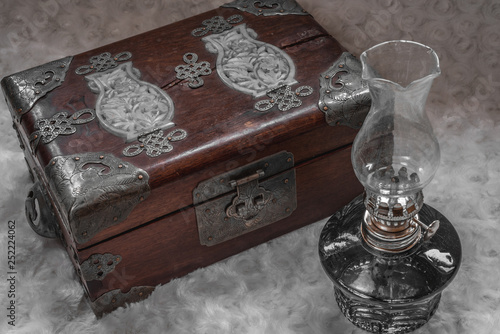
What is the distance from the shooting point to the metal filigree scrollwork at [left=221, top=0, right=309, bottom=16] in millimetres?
2281

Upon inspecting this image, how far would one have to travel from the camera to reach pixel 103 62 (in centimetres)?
219

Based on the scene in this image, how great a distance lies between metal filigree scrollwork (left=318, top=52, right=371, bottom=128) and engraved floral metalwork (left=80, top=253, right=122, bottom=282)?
0.59m

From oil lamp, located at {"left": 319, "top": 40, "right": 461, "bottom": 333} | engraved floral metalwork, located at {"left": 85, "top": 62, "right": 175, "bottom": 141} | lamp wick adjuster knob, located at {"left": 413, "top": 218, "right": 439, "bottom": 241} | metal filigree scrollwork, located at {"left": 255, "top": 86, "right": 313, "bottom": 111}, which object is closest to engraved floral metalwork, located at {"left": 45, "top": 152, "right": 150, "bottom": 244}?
engraved floral metalwork, located at {"left": 85, "top": 62, "right": 175, "bottom": 141}

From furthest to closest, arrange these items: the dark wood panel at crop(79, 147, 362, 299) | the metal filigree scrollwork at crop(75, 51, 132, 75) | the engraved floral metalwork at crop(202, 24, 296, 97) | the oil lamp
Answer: the metal filigree scrollwork at crop(75, 51, 132, 75) < the engraved floral metalwork at crop(202, 24, 296, 97) < the dark wood panel at crop(79, 147, 362, 299) < the oil lamp

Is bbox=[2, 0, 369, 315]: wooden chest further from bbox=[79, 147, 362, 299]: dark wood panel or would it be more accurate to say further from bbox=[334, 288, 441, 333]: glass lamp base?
bbox=[334, 288, 441, 333]: glass lamp base

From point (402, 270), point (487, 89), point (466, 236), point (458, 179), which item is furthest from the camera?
point (487, 89)

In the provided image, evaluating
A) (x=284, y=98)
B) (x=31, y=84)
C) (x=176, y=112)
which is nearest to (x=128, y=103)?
(x=176, y=112)

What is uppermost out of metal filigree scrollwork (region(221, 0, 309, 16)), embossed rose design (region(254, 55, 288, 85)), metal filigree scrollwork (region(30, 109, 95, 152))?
metal filigree scrollwork (region(221, 0, 309, 16))

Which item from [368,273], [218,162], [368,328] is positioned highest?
[218,162]

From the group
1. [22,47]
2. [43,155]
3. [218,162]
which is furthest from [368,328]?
[22,47]

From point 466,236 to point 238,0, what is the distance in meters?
0.88

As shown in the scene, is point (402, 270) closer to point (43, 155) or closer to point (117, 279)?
point (117, 279)

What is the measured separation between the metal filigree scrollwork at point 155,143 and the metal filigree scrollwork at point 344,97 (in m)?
0.34

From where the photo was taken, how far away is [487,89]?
245cm
